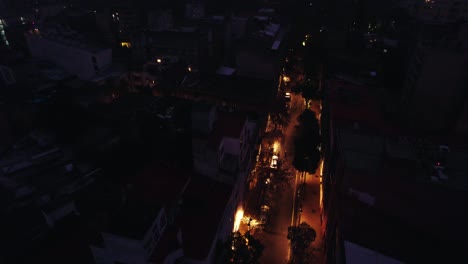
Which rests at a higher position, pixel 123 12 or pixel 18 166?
pixel 123 12

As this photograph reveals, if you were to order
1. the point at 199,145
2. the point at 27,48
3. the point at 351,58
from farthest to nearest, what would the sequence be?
the point at 27,48
the point at 351,58
the point at 199,145

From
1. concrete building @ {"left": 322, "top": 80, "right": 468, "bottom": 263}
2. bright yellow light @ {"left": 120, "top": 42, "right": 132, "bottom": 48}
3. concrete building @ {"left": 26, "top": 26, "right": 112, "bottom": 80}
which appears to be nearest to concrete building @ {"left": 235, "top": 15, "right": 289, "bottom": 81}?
concrete building @ {"left": 26, "top": 26, "right": 112, "bottom": 80}

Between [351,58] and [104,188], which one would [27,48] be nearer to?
[104,188]

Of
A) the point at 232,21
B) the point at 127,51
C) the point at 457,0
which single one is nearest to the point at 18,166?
the point at 127,51

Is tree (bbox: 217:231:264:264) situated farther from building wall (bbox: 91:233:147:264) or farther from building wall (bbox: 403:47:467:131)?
building wall (bbox: 403:47:467:131)

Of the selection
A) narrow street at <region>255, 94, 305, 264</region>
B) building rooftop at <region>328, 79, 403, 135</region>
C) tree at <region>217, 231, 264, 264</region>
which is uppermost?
building rooftop at <region>328, 79, 403, 135</region>

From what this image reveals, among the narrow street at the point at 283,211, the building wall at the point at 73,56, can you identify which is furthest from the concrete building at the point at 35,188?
the building wall at the point at 73,56

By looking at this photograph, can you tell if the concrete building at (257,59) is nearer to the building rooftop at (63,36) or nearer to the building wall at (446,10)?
the building rooftop at (63,36)

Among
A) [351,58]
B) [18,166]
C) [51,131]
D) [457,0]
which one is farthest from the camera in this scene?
[457,0]
